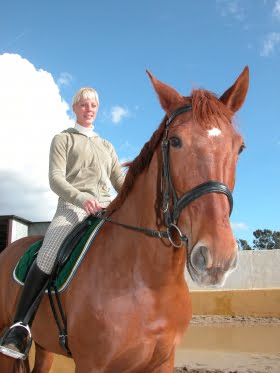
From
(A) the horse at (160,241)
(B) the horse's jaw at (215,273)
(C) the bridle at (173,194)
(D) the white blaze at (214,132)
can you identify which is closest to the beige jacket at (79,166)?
A: (A) the horse at (160,241)

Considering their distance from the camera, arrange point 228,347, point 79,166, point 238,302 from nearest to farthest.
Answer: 1. point 79,166
2. point 228,347
3. point 238,302

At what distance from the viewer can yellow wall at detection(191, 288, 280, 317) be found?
9.38 m

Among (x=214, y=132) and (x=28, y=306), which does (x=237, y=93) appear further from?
(x=28, y=306)

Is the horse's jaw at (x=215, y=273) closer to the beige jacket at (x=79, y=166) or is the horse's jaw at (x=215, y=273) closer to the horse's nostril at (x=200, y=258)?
the horse's nostril at (x=200, y=258)

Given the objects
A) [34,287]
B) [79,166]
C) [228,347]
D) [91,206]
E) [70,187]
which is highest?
Answer: [79,166]

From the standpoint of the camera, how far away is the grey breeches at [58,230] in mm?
2893

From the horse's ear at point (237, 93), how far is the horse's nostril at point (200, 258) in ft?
3.60

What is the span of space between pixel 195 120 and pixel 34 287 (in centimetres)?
169

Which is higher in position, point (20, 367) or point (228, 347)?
point (20, 367)

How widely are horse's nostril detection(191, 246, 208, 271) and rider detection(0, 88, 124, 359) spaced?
3.86 ft

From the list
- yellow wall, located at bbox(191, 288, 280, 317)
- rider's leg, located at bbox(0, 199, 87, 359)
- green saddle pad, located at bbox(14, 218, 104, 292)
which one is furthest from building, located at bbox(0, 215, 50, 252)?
green saddle pad, located at bbox(14, 218, 104, 292)

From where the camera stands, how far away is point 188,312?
2717mm

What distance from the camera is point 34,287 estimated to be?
285cm

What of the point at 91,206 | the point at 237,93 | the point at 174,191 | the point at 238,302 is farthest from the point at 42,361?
the point at 238,302
